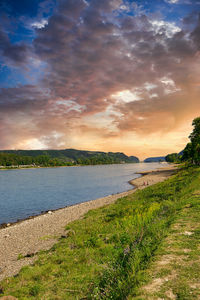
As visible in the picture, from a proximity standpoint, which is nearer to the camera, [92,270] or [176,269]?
[176,269]

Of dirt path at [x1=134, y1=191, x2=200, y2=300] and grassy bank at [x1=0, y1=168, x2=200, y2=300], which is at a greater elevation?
dirt path at [x1=134, y1=191, x2=200, y2=300]

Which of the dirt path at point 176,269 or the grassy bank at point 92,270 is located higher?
the dirt path at point 176,269

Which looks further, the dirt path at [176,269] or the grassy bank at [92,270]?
the grassy bank at [92,270]

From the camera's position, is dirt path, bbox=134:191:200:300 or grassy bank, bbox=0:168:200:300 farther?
grassy bank, bbox=0:168:200:300

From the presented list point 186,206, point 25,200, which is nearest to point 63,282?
point 186,206

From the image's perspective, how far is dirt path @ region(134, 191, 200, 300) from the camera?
5844 millimetres

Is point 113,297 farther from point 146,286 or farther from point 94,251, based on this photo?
point 94,251

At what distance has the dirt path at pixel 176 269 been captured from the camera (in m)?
5.84

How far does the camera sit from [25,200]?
5331cm

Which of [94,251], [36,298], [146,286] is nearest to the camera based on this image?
[146,286]

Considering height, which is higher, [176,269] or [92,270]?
[176,269]

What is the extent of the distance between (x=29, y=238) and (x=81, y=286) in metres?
16.1

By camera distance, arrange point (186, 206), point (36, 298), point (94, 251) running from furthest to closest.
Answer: point (186, 206) < point (94, 251) < point (36, 298)

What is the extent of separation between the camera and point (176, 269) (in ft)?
23.6
